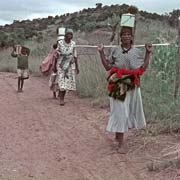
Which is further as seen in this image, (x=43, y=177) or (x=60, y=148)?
(x=60, y=148)

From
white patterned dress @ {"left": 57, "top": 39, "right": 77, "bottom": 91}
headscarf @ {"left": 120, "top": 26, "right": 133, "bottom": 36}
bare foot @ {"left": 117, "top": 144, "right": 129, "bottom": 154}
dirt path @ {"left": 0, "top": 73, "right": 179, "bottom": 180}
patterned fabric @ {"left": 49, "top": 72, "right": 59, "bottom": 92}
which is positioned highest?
headscarf @ {"left": 120, "top": 26, "right": 133, "bottom": 36}

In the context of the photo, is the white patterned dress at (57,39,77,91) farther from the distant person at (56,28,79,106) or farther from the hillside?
the hillside

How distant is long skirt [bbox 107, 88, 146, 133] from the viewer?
27.9 ft

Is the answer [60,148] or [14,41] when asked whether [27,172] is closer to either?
[60,148]

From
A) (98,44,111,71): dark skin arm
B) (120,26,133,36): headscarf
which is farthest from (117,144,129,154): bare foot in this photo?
(120,26,133,36): headscarf

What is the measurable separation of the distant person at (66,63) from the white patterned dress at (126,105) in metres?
4.73

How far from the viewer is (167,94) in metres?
11.1

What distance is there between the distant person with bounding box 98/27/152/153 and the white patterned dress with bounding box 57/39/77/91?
4788mm

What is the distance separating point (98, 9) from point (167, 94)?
41083 mm

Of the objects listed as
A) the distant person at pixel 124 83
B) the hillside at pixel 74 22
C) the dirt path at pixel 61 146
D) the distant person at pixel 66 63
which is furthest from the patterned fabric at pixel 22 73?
the hillside at pixel 74 22

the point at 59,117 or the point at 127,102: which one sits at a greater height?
the point at 127,102

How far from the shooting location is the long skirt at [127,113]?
852cm

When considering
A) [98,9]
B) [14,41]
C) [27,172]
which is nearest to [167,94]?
[27,172]

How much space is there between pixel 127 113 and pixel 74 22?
3725cm
